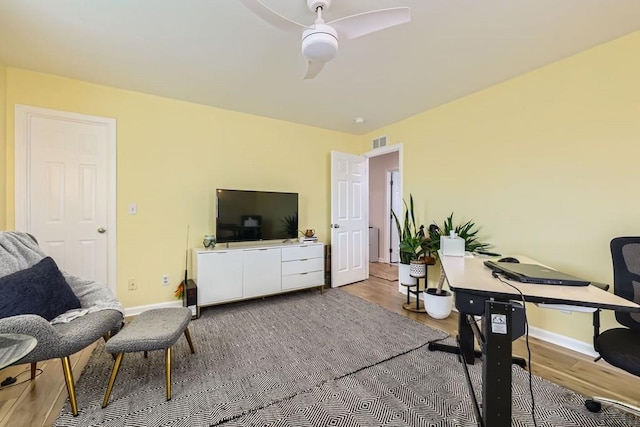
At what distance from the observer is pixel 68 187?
2.55 m

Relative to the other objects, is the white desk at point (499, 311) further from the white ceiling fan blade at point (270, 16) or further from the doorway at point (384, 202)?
the doorway at point (384, 202)

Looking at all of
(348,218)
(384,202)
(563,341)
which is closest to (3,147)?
(348,218)

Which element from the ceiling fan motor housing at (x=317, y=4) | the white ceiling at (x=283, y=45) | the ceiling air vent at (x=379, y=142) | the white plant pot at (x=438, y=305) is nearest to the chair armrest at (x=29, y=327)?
the white ceiling at (x=283, y=45)

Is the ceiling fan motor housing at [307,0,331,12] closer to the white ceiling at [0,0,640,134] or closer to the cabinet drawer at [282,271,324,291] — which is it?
the white ceiling at [0,0,640,134]

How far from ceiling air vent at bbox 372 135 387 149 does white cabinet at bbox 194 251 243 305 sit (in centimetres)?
258

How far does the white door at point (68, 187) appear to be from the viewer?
2.40 metres

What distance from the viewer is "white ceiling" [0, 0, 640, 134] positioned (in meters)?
1.64

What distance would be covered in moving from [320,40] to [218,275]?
2.44 meters

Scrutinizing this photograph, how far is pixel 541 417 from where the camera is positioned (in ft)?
4.61

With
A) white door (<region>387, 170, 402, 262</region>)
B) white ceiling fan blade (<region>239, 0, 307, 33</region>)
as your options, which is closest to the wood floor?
white ceiling fan blade (<region>239, 0, 307, 33</region>)

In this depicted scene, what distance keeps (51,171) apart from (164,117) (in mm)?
1147

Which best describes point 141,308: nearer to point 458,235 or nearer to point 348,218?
point 348,218

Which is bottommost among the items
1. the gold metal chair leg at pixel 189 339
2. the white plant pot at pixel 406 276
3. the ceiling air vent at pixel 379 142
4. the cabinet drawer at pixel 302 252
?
the gold metal chair leg at pixel 189 339

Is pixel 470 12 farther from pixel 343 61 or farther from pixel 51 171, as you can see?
pixel 51 171
